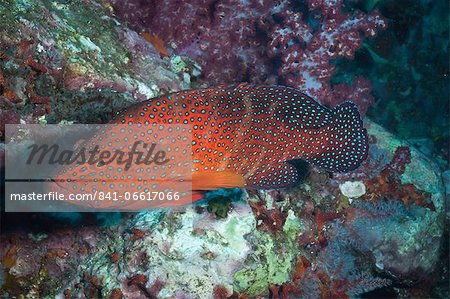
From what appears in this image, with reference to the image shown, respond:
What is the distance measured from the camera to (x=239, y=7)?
650cm

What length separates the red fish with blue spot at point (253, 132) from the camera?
12.9 ft

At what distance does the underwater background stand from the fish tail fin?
1004 mm

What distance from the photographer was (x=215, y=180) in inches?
159

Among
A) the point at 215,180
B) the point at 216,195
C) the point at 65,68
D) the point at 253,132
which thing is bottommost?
the point at 216,195

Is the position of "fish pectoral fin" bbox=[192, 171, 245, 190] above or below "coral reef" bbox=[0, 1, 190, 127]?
below

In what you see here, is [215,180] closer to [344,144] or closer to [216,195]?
[216,195]

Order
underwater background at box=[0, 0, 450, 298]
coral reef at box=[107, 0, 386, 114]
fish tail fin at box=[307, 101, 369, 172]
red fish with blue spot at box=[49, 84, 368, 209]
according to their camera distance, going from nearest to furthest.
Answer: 1. red fish with blue spot at box=[49, 84, 368, 209]
2. underwater background at box=[0, 0, 450, 298]
3. fish tail fin at box=[307, 101, 369, 172]
4. coral reef at box=[107, 0, 386, 114]

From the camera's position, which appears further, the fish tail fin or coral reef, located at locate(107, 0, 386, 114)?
coral reef, located at locate(107, 0, 386, 114)

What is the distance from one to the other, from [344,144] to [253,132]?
137 centimetres

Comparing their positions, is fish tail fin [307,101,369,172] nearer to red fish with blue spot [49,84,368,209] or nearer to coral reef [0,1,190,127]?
red fish with blue spot [49,84,368,209]

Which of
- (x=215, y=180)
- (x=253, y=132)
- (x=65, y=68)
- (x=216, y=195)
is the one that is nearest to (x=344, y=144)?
(x=253, y=132)

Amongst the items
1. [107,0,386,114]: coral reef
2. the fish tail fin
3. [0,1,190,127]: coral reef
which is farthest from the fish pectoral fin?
[107,0,386,114]: coral reef

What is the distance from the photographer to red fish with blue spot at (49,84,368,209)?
3927 mm

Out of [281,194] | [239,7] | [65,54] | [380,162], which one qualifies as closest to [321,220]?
[281,194]
